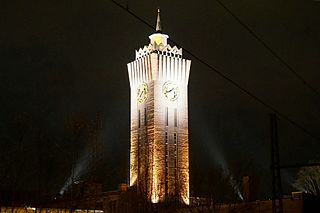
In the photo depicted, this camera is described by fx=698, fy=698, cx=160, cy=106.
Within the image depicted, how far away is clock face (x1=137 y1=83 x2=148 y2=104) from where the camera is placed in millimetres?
93500

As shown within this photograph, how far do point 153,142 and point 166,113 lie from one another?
16.3ft

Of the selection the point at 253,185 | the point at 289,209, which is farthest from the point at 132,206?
the point at 289,209

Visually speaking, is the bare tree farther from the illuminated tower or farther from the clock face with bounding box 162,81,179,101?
the clock face with bounding box 162,81,179,101

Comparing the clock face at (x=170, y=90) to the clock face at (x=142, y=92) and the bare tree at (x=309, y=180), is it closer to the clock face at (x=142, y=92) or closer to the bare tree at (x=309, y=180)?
the clock face at (x=142, y=92)

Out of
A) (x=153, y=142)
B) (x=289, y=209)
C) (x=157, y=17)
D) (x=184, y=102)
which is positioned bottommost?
(x=289, y=209)

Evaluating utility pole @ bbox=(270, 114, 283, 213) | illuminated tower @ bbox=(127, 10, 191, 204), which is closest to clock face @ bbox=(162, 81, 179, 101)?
illuminated tower @ bbox=(127, 10, 191, 204)

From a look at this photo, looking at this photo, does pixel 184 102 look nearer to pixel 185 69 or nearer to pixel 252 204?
pixel 185 69

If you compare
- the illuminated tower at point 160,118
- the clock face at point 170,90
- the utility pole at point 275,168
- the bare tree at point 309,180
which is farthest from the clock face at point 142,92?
the utility pole at point 275,168

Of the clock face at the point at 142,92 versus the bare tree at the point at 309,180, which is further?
the clock face at the point at 142,92

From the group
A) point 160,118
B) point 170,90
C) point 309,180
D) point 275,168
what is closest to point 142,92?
point 170,90

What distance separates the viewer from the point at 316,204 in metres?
58.1

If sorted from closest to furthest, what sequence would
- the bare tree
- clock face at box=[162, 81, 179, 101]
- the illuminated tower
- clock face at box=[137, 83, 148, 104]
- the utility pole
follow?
1. the utility pole
2. the bare tree
3. the illuminated tower
4. clock face at box=[162, 81, 179, 101]
5. clock face at box=[137, 83, 148, 104]

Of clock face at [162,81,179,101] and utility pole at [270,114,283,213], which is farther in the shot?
clock face at [162,81,179,101]

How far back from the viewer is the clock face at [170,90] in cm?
9319
